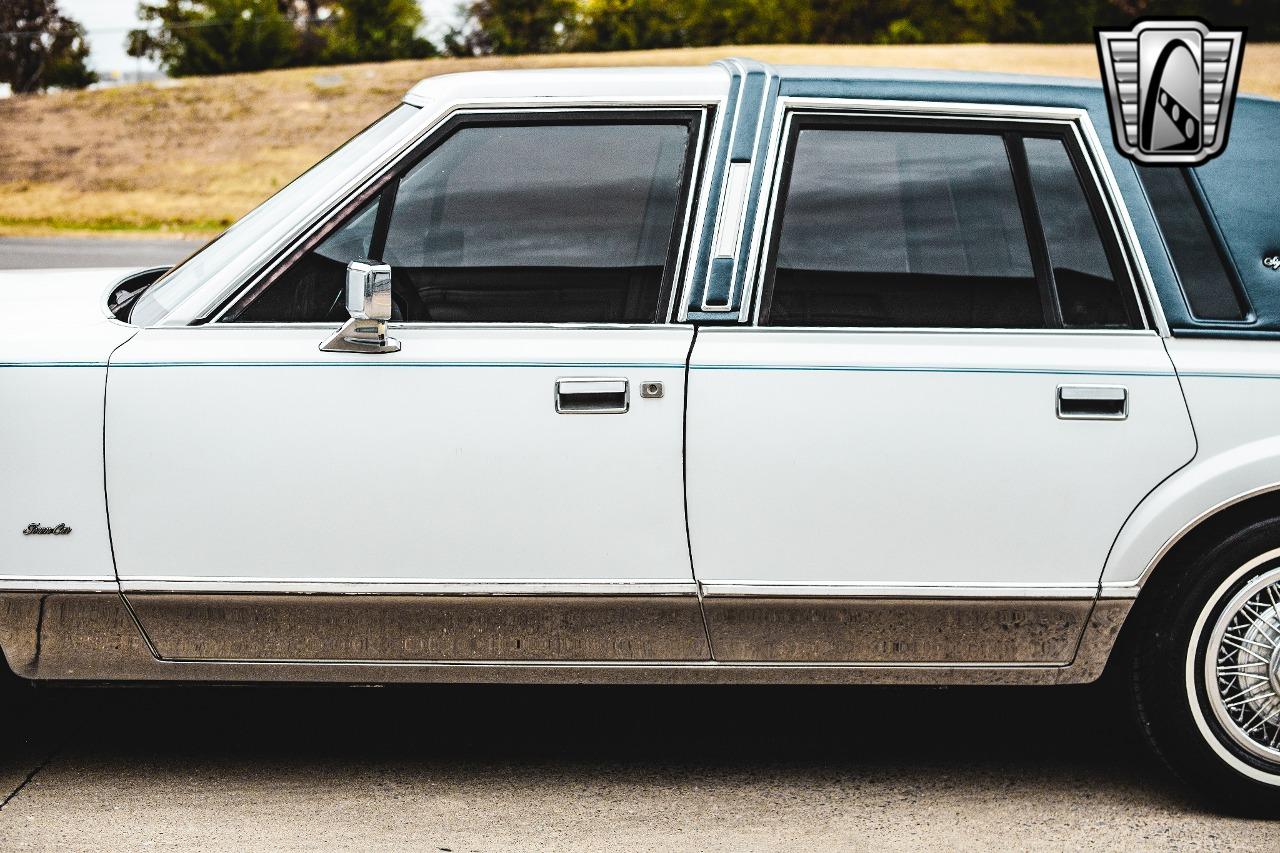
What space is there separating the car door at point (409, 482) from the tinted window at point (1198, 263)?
1.15 metres

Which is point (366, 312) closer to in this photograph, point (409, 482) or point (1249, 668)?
point (409, 482)

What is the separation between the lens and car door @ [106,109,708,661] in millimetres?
3332

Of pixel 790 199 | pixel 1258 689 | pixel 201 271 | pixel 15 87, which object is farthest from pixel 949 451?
pixel 15 87

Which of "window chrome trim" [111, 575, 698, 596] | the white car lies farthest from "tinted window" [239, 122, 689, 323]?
"window chrome trim" [111, 575, 698, 596]

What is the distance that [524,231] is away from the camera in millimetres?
3637

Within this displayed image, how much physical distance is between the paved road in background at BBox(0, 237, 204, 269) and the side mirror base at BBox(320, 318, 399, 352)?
13.4 metres

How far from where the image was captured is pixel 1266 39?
50.9m

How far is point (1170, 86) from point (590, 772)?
2.31 m

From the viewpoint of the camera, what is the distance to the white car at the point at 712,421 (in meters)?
3.34

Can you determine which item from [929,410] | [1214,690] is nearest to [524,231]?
[929,410]

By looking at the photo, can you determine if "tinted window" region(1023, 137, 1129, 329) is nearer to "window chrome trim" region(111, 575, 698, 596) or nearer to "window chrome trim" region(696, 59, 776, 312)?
"window chrome trim" region(696, 59, 776, 312)

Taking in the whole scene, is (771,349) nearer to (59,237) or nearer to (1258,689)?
(1258,689)

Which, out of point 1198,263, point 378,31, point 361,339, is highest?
point 1198,263

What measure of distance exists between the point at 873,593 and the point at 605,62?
133 feet
